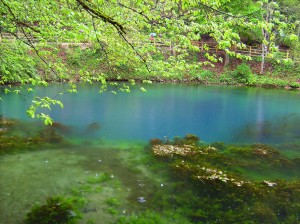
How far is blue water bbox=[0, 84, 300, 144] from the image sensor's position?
1448 cm

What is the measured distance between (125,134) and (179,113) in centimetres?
534

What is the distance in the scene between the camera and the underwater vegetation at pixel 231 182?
290 inches

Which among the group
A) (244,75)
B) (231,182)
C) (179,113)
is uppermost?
(244,75)

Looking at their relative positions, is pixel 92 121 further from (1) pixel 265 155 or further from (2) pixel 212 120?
(1) pixel 265 155

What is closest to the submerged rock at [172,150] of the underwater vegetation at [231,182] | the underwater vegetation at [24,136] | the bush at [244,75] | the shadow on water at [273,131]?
the underwater vegetation at [231,182]

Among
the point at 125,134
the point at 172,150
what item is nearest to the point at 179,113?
the point at 125,134

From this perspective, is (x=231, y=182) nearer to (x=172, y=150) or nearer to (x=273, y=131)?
(x=172, y=150)

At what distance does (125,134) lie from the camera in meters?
14.0

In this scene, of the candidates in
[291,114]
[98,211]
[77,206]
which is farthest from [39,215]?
[291,114]

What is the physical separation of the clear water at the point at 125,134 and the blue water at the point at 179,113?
0.05 meters

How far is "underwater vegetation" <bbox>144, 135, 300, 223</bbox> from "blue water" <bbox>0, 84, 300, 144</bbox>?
5.73 ft

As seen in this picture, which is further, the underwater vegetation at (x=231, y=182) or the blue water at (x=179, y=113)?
the blue water at (x=179, y=113)

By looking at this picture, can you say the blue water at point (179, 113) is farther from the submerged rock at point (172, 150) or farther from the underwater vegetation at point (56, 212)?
Result: the underwater vegetation at point (56, 212)

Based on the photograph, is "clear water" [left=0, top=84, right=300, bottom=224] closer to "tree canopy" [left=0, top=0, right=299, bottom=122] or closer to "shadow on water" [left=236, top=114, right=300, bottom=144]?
"shadow on water" [left=236, top=114, right=300, bottom=144]
